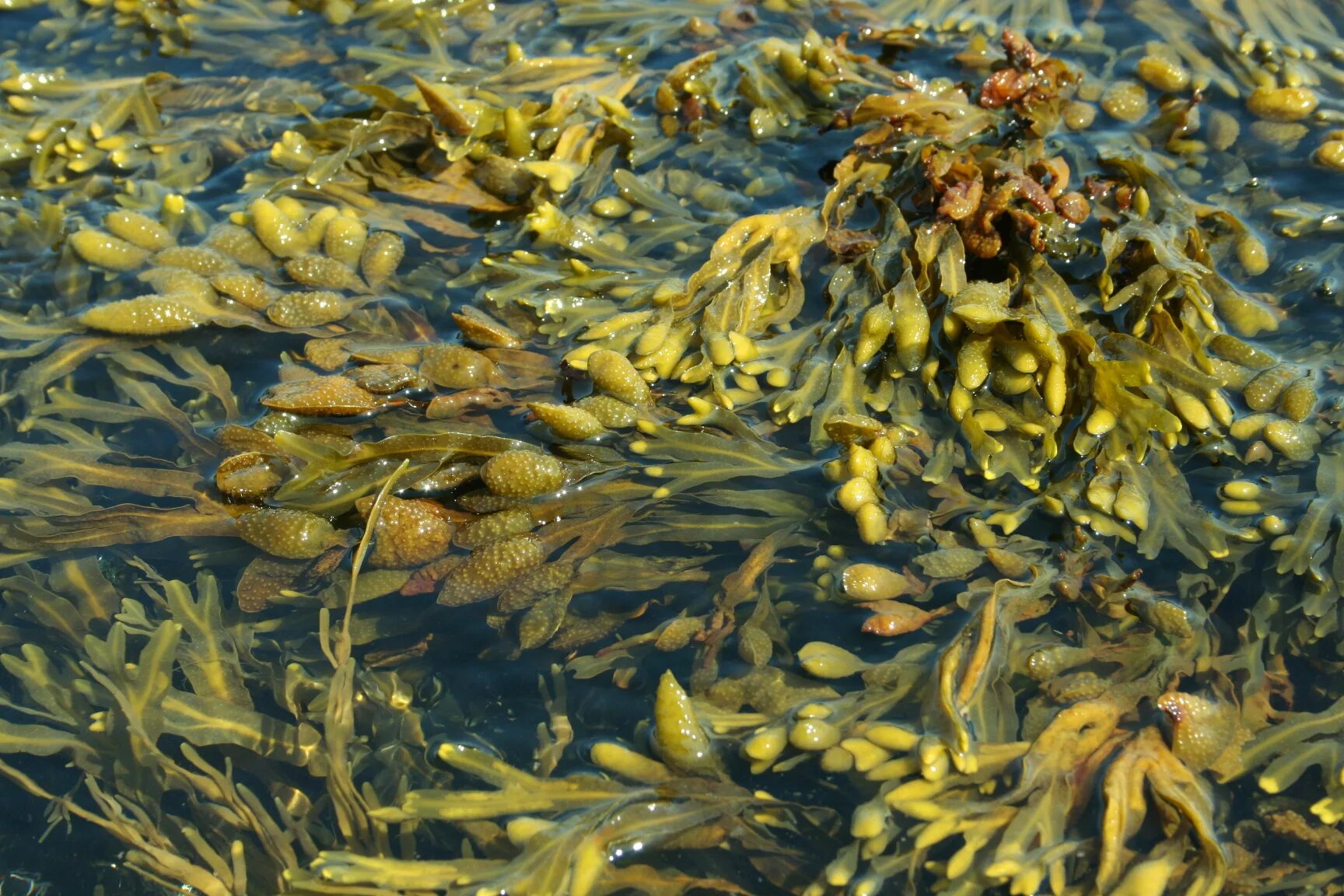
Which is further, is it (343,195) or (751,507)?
(343,195)

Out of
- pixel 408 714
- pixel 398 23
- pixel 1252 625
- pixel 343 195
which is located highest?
pixel 398 23

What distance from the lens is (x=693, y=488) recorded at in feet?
7.20

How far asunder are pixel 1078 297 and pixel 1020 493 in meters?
0.61

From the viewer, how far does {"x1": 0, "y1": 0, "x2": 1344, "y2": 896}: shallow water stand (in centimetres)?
172

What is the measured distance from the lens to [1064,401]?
2176mm

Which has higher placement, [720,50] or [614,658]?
[720,50]

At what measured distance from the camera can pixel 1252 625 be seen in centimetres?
192

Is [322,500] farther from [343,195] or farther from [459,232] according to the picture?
[343,195]

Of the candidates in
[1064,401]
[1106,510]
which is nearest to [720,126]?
[1064,401]

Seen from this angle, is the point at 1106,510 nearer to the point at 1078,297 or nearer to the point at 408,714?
the point at 1078,297

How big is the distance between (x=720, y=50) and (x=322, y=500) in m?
2.09

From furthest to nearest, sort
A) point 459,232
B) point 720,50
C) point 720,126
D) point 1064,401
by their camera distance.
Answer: point 720,50 < point 720,126 < point 459,232 < point 1064,401

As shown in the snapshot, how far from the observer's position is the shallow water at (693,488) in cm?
172

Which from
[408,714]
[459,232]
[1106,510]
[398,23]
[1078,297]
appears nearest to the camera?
[408,714]
